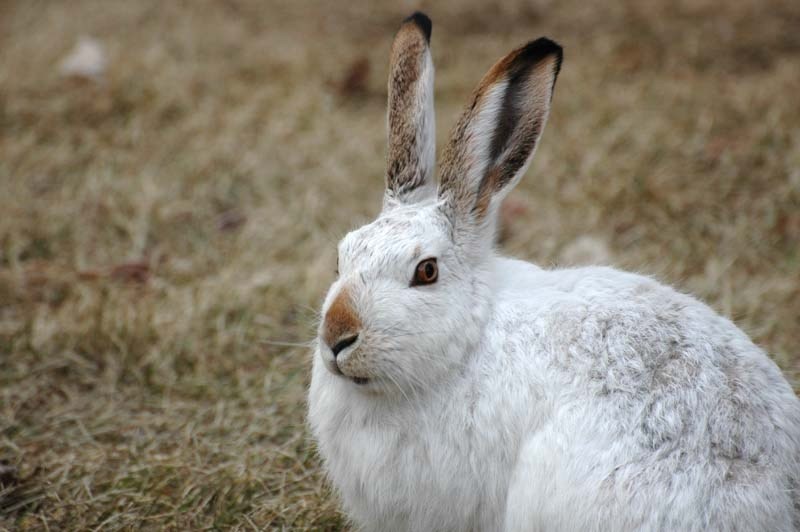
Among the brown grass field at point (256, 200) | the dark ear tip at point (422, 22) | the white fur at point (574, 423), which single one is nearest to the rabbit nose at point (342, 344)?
the white fur at point (574, 423)

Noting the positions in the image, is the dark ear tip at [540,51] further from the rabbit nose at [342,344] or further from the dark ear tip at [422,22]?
the rabbit nose at [342,344]

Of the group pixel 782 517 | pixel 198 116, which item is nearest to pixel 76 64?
pixel 198 116

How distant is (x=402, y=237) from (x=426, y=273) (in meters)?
0.14

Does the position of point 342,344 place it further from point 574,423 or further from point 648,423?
point 648,423

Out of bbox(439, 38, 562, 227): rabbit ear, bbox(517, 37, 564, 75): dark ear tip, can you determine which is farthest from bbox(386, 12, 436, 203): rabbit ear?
bbox(517, 37, 564, 75): dark ear tip

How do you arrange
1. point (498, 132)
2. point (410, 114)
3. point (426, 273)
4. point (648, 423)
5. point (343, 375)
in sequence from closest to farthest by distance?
point (648, 423) < point (343, 375) < point (426, 273) < point (498, 132) < point (410, 114)

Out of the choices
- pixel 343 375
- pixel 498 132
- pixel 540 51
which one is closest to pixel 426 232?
pixel 498 132

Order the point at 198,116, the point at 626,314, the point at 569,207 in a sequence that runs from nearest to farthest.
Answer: the point at 626,314 < the point at 569,207 < the point at 198,116

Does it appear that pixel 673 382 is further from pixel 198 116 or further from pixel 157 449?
pixel 198 116

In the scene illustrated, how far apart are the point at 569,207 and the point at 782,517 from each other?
3.51m

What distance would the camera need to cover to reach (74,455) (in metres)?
3.78

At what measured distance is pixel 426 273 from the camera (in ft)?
9.39

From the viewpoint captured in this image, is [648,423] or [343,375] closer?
[648,423]

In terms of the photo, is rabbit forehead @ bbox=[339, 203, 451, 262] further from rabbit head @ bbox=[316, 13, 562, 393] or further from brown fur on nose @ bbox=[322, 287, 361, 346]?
brown fur on nose @ bbox=[322, 287, 361, 346]
